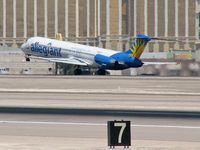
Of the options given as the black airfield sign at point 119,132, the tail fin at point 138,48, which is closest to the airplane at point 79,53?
the tail fin at point 138,48

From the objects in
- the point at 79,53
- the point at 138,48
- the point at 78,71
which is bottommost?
the point at 78,71

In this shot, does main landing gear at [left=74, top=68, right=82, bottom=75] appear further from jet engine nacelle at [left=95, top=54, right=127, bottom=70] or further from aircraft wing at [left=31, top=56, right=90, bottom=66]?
jet engine nacelle at [left=95, top=54, right=127, bottom=70]

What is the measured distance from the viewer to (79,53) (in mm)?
132125

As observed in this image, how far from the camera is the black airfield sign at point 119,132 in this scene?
73.0 feet

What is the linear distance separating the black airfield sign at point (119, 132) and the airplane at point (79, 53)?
104 m

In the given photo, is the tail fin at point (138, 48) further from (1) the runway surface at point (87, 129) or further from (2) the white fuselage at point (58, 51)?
(1) the runway surface at point (87, 129)

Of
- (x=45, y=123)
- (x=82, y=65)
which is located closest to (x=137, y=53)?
(x=82, y=65)

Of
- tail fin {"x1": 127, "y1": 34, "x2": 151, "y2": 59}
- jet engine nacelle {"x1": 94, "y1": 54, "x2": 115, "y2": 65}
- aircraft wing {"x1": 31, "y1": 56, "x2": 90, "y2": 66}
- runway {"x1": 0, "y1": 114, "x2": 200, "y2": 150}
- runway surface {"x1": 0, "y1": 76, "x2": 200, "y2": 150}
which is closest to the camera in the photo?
runway surface {"x1": 0, "y1": 76, "x2": 200, "y2": 150}

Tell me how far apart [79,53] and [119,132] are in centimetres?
11000

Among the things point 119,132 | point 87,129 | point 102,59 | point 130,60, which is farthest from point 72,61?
point 119,132

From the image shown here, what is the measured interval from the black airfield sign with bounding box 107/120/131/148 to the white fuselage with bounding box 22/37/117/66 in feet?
348

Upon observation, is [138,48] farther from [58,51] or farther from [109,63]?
[58,51]

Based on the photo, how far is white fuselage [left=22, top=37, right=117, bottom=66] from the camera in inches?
5108

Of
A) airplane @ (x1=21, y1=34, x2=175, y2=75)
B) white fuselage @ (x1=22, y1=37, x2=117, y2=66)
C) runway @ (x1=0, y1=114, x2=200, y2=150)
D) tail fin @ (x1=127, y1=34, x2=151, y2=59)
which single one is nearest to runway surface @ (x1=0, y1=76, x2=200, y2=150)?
runway @ (x1=0, y1=114, x2=200, y2=150)
